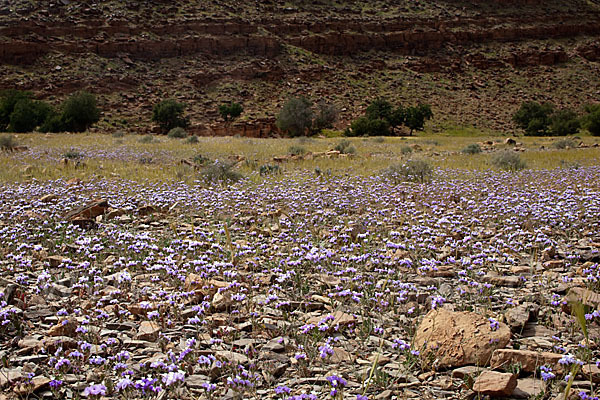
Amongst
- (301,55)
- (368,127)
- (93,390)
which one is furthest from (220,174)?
(301,55)

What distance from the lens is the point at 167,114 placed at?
39.9 metres

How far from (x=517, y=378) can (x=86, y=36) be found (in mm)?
54427

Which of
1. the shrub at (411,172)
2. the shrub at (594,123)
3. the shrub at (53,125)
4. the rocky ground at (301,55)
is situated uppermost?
the rocky ground at (301,55)

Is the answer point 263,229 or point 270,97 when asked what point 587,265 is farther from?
point 270,97

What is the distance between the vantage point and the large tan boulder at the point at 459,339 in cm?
276

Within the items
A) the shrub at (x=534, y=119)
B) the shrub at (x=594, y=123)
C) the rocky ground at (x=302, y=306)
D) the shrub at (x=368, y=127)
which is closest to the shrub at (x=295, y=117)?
the shrub at (x=368, y=127)

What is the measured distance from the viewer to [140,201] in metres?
7.81

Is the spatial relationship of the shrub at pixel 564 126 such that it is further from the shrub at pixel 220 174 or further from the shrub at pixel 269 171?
the shrub at pixel 220 174

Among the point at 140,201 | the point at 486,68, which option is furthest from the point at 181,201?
the point at 486,68

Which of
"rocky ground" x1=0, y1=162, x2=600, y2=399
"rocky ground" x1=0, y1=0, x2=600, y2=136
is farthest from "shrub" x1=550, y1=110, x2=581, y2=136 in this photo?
"rocky ground" x1=0, y1=162, x2=600, y2=399

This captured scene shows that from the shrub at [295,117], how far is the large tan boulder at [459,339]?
120 feet

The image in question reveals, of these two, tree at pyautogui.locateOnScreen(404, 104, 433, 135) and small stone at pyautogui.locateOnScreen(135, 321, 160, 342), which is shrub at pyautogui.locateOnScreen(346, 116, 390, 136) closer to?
tree at pyautogui.locateOnScreen(404, 104, 433, 135)

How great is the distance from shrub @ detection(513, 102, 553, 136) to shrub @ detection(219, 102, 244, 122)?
27999mm

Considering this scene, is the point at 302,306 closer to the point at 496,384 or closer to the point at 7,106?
the point at 496,384
